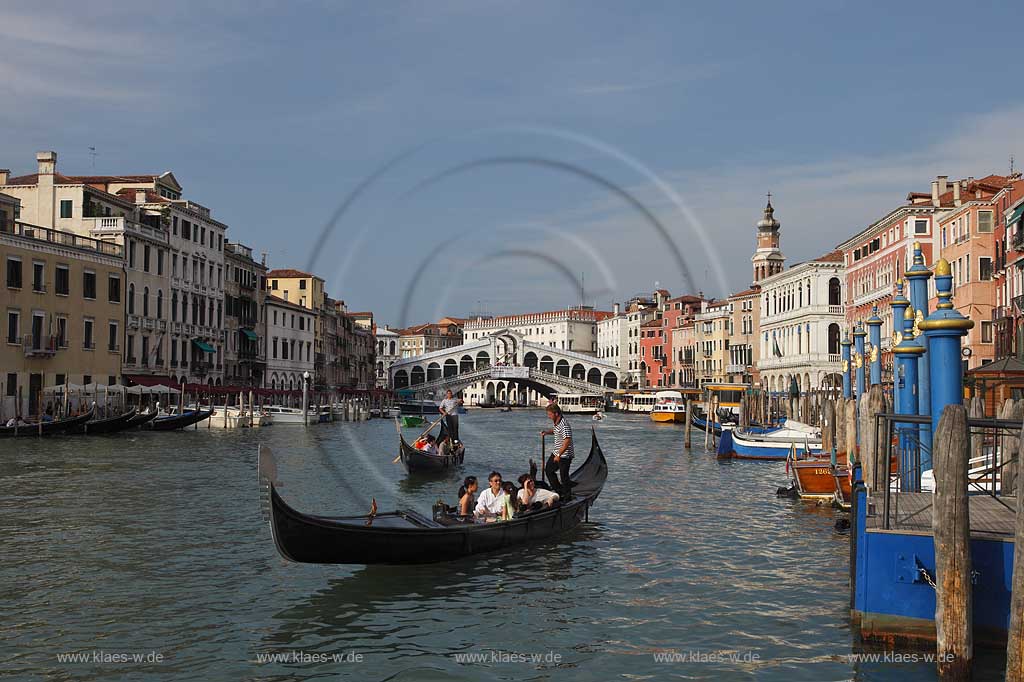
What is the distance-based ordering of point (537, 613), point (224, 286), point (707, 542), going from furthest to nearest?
point (224, 286), point (707, 542), point (537, 613)

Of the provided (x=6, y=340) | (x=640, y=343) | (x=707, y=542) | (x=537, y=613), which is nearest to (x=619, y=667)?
(x=537, y=613)

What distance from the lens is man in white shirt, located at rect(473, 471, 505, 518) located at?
12.0m

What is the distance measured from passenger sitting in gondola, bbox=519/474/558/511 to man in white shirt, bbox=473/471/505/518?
1.80 feet

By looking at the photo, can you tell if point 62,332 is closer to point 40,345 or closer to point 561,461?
point 40,345

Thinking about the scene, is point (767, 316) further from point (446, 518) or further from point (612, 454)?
point (446, 518)

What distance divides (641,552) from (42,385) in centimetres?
2791

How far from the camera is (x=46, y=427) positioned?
31094mm

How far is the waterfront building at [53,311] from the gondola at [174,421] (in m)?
2.73

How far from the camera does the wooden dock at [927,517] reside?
24.9 ft

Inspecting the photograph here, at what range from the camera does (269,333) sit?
190ft

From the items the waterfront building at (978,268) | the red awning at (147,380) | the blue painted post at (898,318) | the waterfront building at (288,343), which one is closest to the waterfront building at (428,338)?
the waterfront building at (288,343)

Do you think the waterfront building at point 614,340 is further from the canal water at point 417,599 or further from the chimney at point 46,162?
the canal water at point 417,599

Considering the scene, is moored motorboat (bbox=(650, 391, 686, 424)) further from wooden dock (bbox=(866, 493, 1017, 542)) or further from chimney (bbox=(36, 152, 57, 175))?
wooden dock (bbox=(866, 493, 1017, 542))

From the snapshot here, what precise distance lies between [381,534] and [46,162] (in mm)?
35569
